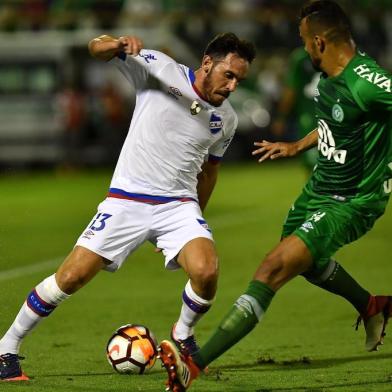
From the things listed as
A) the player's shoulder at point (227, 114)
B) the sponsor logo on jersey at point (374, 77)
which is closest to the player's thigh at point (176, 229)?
the player's shoulder at point (227, 114)

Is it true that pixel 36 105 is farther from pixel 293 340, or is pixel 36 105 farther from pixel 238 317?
Result: pixel 238 317

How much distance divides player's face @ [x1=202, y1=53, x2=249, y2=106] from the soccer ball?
1744mm

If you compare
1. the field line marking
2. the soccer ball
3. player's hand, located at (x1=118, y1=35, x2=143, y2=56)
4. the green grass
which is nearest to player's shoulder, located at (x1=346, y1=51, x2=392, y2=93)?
player's hand, located at (x1=118, y1=35, x2=143, y2=56)

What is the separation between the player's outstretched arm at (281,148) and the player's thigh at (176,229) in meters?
0.61

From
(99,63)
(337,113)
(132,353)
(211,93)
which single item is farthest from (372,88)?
(99,63)

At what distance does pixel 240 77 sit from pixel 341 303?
3995 mm

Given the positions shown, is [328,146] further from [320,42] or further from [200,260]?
[200,260]

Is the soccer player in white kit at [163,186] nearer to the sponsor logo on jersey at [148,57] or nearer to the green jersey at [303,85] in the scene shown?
the sponsor logo on jersey at [148,57]

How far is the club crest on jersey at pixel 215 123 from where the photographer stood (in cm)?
817

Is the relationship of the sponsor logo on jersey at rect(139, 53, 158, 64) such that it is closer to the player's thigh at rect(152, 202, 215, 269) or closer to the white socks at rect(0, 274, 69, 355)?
the player's thigh at rect(152, 202, 215, 269)

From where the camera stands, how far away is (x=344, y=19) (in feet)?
24.9

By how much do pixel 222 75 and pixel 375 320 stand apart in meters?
2.05

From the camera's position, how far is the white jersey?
8.07 meters

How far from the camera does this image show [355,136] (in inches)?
299
